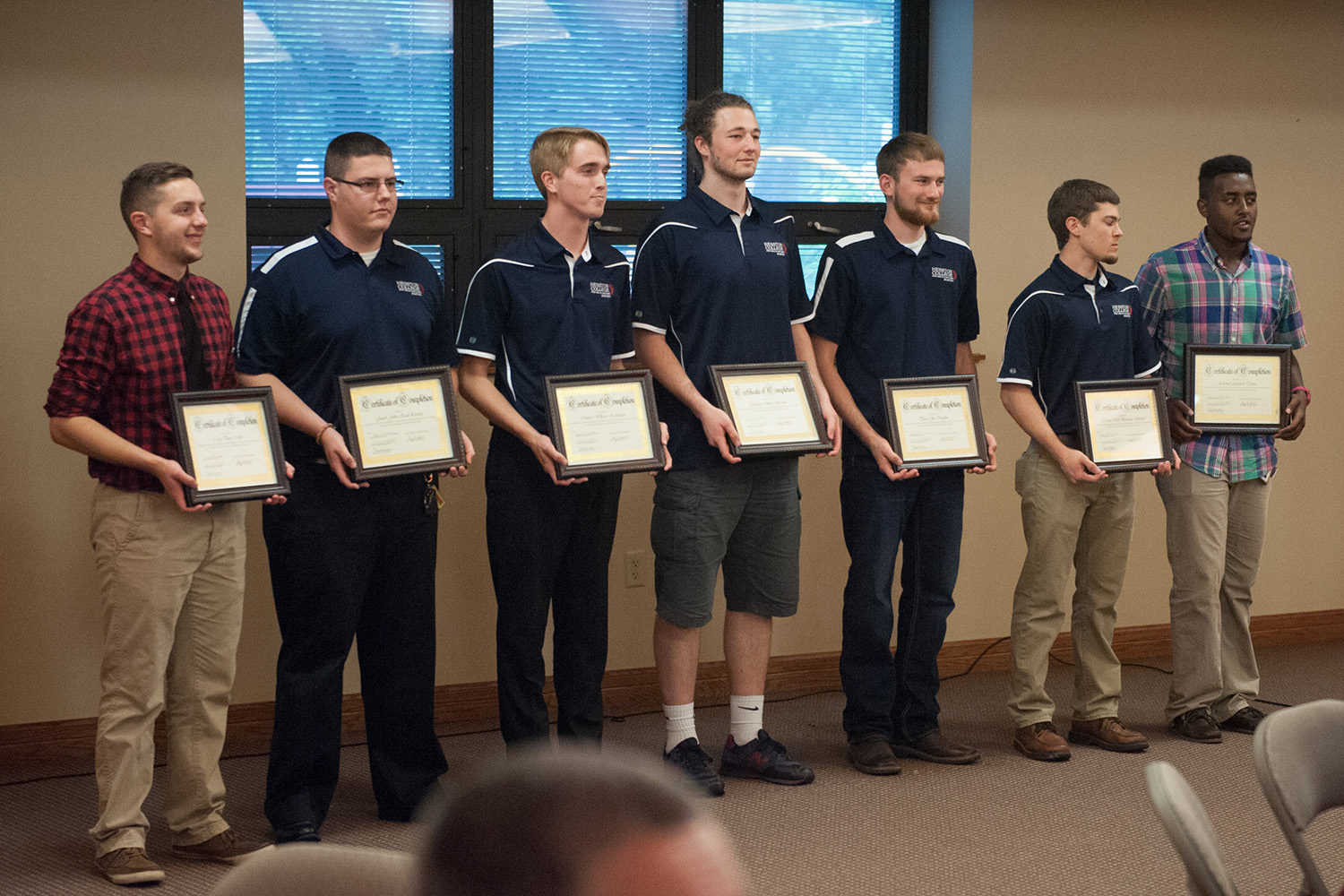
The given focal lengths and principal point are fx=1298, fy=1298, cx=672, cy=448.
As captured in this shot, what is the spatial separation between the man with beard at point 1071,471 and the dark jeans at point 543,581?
1.41m

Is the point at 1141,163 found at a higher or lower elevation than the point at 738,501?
higher

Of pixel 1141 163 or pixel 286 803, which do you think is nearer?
pixel 286 803

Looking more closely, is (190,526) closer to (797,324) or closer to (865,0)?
(797,324)

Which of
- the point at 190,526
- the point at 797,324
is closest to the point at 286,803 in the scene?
the point at 190,526

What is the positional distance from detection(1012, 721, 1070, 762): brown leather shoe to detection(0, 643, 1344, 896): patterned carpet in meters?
0.05

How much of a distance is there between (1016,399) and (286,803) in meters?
2.50

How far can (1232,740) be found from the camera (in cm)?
434

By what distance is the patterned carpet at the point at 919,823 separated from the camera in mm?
3246

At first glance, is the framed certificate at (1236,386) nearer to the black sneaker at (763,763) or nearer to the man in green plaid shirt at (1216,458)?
the man in green plaid shirt at (1216,458)

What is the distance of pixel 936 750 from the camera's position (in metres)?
4.17

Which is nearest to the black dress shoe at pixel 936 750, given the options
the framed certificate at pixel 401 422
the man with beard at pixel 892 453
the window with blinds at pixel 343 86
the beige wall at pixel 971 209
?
the man with beard at pixel 892 453

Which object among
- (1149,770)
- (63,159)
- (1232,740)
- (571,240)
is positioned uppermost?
(63,159)

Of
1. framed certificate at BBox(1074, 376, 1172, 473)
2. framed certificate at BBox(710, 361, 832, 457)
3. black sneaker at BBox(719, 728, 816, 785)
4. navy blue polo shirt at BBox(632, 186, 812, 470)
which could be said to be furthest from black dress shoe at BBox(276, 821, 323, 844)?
framed certificate at BBox(1074, 376, 1172, 473)

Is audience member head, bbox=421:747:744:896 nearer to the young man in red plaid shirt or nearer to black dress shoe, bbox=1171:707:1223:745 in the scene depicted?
the young man in red plaid shirt
